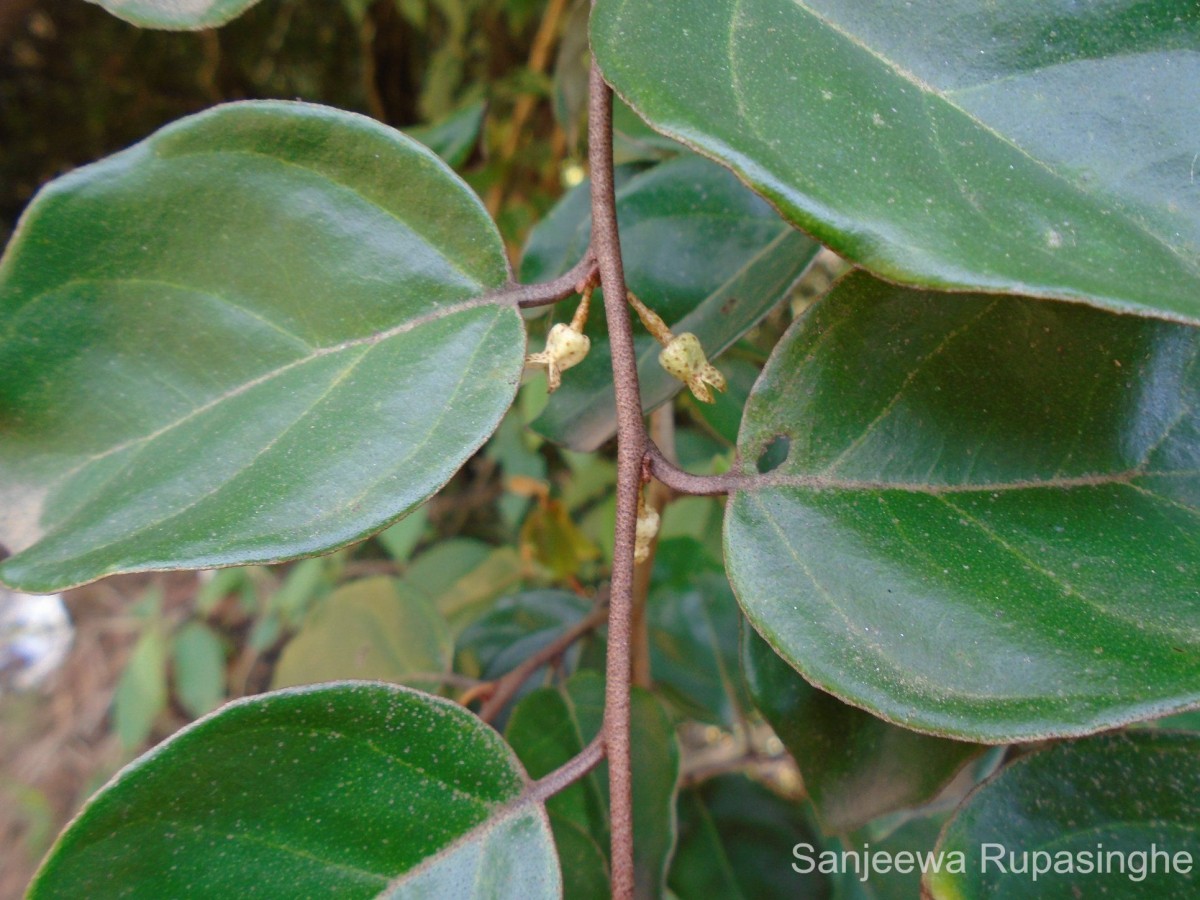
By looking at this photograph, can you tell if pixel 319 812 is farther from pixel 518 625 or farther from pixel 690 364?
pixel 518 625

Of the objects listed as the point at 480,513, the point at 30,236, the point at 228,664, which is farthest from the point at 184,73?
the point at 30,236

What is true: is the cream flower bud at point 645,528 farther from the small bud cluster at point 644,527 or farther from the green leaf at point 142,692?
the green leaf at point 142,692

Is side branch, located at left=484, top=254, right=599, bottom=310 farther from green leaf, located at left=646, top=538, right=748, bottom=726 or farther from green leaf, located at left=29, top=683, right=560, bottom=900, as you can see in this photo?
green leaf, located at left=646, top=538, right=748, bottom=726

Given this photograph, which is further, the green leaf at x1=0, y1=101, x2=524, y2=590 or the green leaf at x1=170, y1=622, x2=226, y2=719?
the green leaf at x1=170, y1=622, x2=226, y2=719

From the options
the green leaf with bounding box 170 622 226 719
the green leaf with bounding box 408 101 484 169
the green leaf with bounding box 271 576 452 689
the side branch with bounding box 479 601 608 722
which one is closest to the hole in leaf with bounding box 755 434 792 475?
the side branch with bounding box 479 601 608 722

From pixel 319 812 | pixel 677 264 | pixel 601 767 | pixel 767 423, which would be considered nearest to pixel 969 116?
pixel 767 423

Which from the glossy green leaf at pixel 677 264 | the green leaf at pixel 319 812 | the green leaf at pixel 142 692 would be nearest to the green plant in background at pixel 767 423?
the green leaf at pixel 319 812
